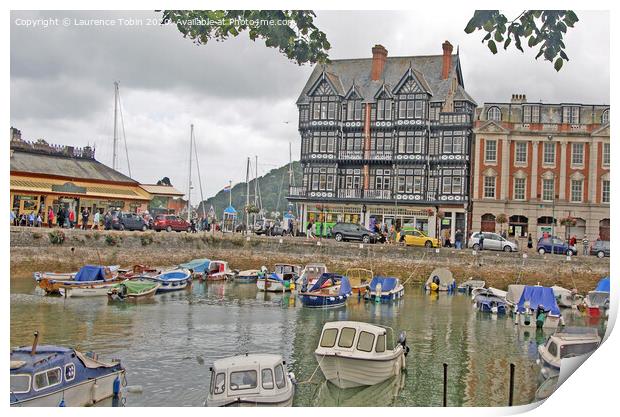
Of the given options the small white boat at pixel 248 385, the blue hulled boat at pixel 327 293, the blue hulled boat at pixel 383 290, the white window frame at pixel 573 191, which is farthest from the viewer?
the blue hulled boat at pixel 383 290

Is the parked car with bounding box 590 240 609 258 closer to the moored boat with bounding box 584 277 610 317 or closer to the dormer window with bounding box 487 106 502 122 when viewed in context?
the moored boat with bounding box 584 277 610 317

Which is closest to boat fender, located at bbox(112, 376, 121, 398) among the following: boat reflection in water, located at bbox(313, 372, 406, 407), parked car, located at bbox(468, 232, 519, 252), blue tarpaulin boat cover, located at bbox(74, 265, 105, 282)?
boat reflection in water, located at bbox(313, 372, 406, 407)

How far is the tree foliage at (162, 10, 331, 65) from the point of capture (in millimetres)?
12078

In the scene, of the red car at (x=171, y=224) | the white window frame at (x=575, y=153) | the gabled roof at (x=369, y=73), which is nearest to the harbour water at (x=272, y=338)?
the red car at (x=171, y=224)

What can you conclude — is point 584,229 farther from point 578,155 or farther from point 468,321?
point 468,321

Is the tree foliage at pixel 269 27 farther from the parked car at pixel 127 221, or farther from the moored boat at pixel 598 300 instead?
the moored boat at pixel 598 300

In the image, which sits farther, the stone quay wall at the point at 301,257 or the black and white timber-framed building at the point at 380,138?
the stone quay wall at the point at 301,257

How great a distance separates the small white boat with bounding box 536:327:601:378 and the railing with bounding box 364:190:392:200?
441 inches

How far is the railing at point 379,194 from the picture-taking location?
93.2 feet

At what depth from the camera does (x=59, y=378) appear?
14891 millimetres

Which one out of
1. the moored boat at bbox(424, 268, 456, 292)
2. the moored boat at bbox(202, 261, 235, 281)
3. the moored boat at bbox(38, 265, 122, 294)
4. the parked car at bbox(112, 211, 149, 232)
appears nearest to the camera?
the parked car at bbox(112, 211, 149, 232)

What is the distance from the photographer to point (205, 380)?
1748 cm

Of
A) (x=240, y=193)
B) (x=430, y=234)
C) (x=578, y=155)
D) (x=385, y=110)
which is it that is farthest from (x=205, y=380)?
(x=578, y=155)

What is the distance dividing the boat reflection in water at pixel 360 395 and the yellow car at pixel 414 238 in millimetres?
14530
